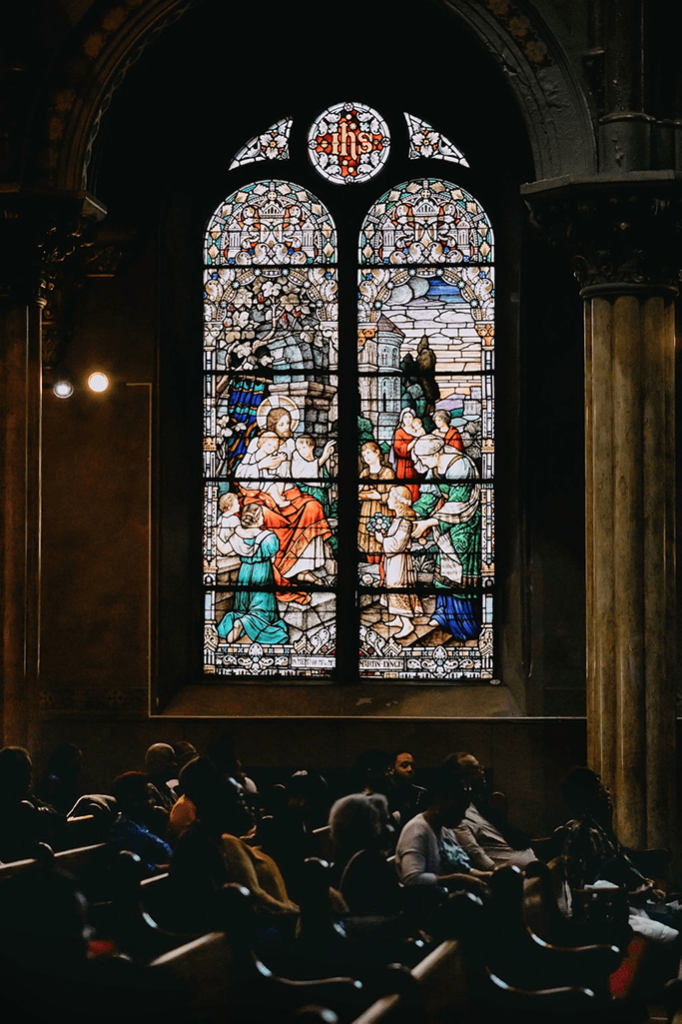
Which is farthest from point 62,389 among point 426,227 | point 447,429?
point 426,227

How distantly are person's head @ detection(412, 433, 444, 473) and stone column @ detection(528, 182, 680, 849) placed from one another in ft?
9.86

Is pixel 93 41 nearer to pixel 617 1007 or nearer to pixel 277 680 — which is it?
pixel 277 680

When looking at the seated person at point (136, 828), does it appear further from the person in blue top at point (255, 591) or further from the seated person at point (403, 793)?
the person in blue top at point (255, 591)

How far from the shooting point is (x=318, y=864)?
587cm

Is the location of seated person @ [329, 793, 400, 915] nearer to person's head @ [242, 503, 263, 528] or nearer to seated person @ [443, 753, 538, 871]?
seated person @ [443, 753, 538, 871]

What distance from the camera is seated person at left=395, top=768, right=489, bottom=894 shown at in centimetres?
596

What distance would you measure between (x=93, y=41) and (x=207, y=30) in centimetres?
264

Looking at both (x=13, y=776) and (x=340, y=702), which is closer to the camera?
(x=13, y=776)

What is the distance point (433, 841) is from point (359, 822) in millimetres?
332

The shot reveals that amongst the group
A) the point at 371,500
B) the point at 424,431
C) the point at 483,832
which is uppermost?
the point at 424,431

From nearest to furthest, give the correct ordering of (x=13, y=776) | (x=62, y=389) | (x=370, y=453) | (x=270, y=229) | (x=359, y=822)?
(x=359, y=822)
(x=13, y=776)
(x=62, y=389)
(x=370, y=453)
(x=270, y=229)

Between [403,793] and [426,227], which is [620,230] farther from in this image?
Result: [426,227]

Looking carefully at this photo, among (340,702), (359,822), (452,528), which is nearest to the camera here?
(359,822)

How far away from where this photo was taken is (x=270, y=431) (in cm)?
1091
